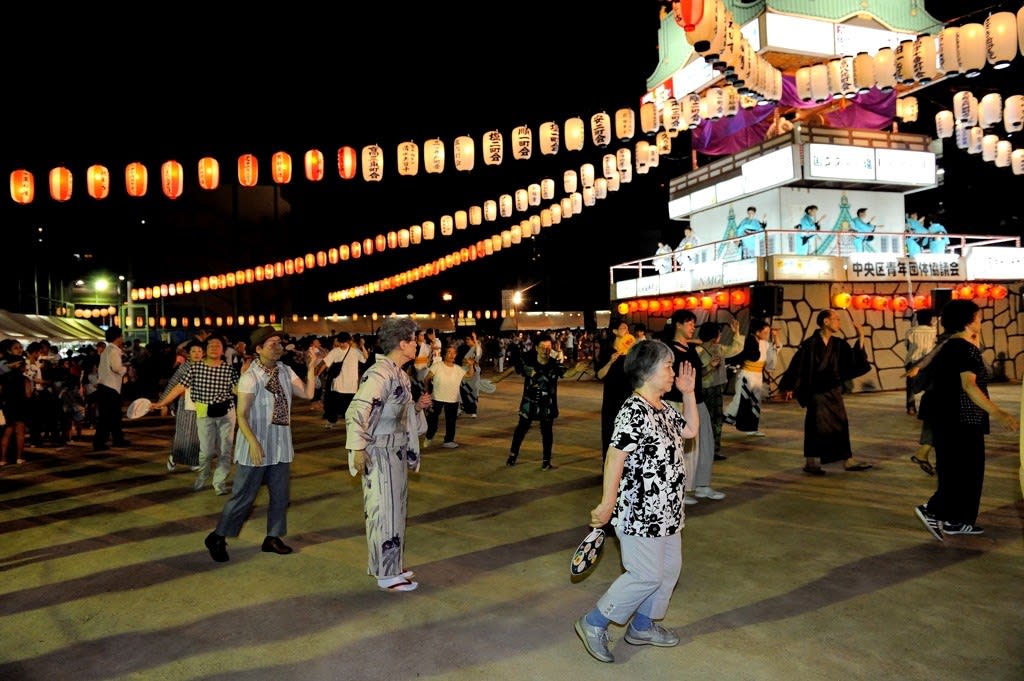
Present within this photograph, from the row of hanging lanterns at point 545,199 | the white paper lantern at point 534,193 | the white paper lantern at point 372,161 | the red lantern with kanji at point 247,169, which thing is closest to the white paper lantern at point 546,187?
the row of hanging lanterns at point 545,199

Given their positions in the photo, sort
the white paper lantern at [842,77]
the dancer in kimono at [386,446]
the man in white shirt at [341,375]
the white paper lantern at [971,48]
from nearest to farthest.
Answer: the dancer in kimono at [386,446]
the man in white shirt at [341,375]
the white paper lantern at [971,48]
the white paper lantern at [842,77]

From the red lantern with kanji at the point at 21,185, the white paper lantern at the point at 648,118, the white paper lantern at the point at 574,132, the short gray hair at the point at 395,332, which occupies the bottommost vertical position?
the short gray hair at the point at 395,332

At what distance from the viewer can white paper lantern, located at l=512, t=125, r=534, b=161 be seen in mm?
14922

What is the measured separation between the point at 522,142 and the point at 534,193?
15.0ft

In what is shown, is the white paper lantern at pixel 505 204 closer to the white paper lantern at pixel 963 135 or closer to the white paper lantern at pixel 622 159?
the white paper lantern at pixel 622 159

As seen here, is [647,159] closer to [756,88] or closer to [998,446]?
[756,88]

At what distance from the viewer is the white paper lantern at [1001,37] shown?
11.2m

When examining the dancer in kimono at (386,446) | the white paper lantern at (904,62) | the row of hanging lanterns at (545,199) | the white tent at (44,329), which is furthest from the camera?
the white tent at (44,329)

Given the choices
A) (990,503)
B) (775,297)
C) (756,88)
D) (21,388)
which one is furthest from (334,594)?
(756,88)

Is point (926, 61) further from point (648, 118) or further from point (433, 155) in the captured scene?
point (433, 155)

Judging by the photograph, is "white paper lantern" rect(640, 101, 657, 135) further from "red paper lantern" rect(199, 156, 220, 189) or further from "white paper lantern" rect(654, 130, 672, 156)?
"red paper lantern" rect(199, 156, 220, 189)

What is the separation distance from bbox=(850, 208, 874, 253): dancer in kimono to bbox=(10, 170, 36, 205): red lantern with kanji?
1867 centimetres

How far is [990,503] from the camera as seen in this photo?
236 inches

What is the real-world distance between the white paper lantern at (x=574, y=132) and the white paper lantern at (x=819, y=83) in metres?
5.33
